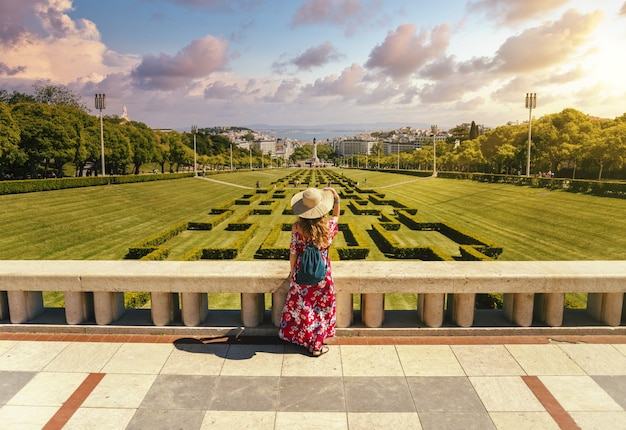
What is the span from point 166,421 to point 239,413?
74cm

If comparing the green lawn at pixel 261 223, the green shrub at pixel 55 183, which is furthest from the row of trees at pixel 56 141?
the green lawn at pixel 261 223

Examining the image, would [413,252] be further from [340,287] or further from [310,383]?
[310,383]

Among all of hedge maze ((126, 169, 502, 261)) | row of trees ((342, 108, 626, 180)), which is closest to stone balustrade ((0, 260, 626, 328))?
hedge maze ((126, 169, 502, 261))

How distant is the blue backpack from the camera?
5520 mm

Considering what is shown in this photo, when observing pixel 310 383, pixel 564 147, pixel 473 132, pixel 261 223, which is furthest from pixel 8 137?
pixel 473 132

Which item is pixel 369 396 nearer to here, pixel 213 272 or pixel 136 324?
pixel 213 272

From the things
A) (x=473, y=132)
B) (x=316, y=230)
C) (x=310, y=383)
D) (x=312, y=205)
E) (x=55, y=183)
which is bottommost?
(x=310, y=383)

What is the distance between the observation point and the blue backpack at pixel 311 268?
18.1ft

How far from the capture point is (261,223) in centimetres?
2642

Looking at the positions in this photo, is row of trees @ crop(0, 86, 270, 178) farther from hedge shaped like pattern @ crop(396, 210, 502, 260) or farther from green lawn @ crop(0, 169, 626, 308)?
hedge shaped like pattern @ crop(396, 210, 502, 260)

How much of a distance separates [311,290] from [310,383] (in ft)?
3.88

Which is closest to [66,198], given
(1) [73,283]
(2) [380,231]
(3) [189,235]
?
(3) [189,235]

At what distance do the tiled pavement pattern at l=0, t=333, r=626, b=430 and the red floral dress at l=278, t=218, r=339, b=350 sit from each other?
0.28m

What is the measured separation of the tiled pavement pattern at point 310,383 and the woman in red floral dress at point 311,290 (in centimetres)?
27
